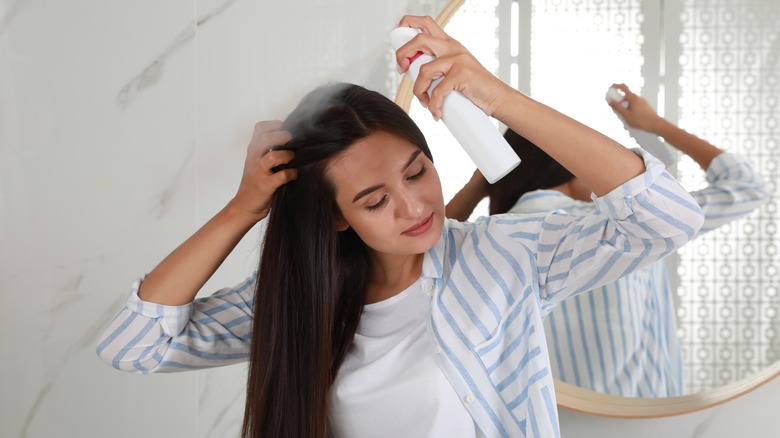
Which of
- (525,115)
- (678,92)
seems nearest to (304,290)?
(525,115)

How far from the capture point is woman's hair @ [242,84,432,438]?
32.2 inches

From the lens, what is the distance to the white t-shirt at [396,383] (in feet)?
2.55

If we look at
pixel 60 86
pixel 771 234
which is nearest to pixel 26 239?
pixel 60 86

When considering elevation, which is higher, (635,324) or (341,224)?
(341,224)

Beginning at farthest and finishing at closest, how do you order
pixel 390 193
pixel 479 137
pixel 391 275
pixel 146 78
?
pixel 146 78 → pixel 391 275 → pixel 390 193 → pixel 479 137

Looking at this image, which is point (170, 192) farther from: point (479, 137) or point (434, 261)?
point (479, 137)

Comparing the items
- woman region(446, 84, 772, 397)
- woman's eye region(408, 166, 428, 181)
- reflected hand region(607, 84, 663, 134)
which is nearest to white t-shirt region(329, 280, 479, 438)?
woman's eye region(408, 166, 428, 181)

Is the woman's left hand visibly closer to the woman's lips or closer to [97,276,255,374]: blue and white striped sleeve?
the woman's lips

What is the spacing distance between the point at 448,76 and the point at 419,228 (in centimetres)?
18

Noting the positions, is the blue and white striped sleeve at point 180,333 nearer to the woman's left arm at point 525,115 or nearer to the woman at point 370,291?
the woman at point 370,291

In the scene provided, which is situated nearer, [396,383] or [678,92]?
[396,383]

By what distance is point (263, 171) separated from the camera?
817 millimetres

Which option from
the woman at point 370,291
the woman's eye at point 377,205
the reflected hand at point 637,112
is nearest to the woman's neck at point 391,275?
the woman at point 370,291

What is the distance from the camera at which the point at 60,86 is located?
1117 millimetres
